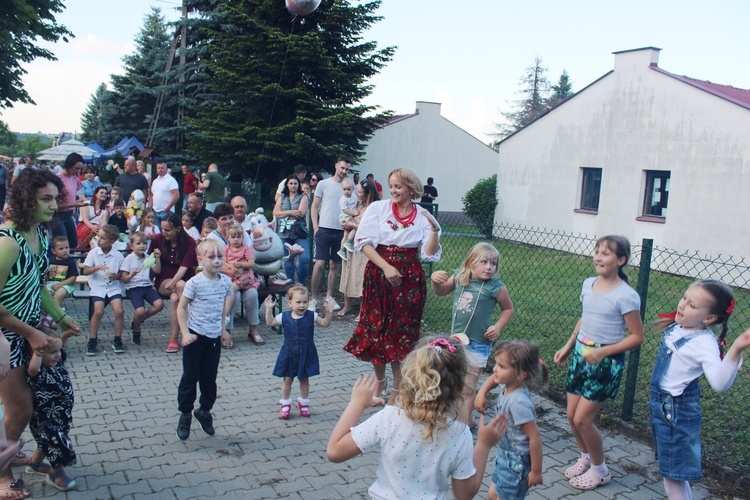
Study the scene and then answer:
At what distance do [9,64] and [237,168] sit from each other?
1281cm

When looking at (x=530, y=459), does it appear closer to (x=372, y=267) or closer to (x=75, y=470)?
(x=372, y=267)

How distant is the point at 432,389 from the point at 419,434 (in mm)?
199

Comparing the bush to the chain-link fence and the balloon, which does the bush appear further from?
the balloon

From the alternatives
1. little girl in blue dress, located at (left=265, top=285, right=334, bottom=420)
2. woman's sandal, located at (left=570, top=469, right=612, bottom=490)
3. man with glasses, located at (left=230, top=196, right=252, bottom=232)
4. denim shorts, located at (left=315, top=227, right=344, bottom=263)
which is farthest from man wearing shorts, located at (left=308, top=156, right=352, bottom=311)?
woman's sandal, located at (left=570, top=469, right=612, bottom=490)

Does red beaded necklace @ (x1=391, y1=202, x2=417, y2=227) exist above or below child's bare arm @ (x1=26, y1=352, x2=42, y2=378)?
above

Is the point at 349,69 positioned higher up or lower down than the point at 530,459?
higher up

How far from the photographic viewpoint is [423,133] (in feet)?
109

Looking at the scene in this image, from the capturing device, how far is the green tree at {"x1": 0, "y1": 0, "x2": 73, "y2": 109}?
23388mm

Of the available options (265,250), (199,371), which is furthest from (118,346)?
(199,371)

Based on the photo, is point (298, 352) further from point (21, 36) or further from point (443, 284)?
point (21, 36)

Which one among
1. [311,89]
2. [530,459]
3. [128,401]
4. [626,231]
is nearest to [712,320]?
[530,459]

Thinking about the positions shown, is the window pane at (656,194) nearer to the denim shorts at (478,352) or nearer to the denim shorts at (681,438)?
the denim shorts at (478,352)

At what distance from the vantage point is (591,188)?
19.4 meters

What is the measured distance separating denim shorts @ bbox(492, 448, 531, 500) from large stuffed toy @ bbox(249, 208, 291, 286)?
17.2 feet
